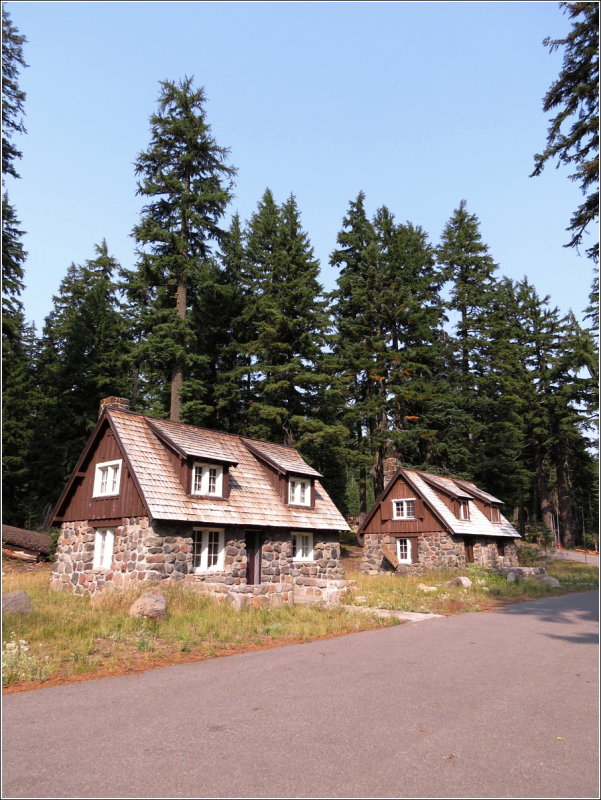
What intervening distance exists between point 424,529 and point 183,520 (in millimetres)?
17552

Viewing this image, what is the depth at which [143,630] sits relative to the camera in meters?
11.7

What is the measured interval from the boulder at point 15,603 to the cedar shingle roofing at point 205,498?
522 centimetres

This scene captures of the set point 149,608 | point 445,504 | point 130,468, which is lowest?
point 149,608

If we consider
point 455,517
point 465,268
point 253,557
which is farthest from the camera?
point 465,268

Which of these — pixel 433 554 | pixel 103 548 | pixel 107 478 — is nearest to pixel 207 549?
pixel 103 548

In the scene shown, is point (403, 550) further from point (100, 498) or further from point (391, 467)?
point (100, 498)

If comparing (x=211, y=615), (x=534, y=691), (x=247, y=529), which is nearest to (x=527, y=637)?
(x=534, y=691)

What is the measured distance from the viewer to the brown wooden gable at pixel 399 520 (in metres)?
31.2

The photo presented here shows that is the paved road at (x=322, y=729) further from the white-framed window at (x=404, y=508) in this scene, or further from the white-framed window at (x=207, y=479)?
the white-framed window at (x=404, y=508)

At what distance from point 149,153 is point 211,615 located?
100 ft

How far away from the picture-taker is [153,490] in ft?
60.0

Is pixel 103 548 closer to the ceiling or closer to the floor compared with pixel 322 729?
closer to the ceiling

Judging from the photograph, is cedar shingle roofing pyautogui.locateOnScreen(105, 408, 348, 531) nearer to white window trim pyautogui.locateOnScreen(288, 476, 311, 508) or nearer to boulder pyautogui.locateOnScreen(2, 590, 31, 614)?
white window trim pyautogui.locateOnScreen(288, 476, 311, 508)

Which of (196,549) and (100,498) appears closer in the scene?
(196,549)
